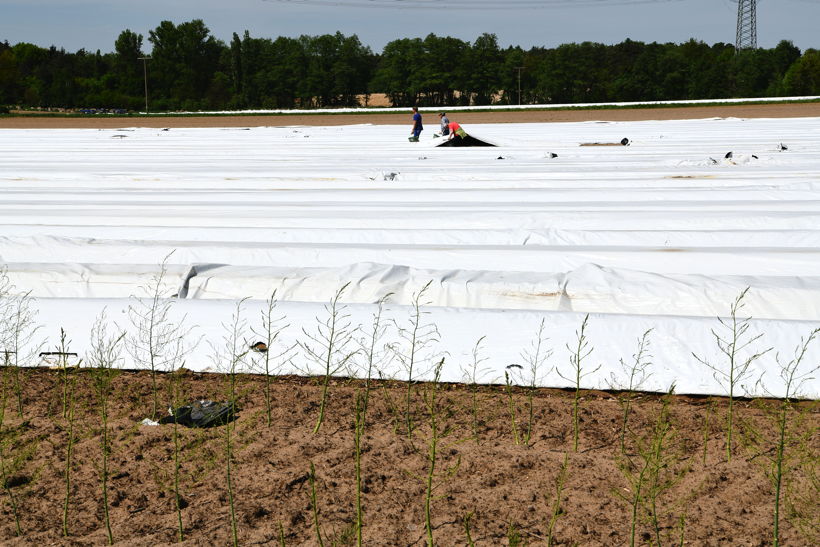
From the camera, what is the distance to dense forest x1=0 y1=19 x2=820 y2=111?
64875mm

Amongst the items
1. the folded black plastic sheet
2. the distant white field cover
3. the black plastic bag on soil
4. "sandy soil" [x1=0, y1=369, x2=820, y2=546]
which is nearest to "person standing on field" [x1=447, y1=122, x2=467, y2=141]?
the folded black plastic sheet

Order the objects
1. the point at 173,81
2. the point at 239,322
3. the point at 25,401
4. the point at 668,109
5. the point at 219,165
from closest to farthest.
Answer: the point at 25,401
the point at 239,322
the point at 219,165
the point at 668,109
the point at 173,81

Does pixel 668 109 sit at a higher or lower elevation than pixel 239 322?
higher

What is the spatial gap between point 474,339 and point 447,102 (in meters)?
75.5

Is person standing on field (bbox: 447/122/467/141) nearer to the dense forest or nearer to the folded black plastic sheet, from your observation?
the folded black plastic sheet

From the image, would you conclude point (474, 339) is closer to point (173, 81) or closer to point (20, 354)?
point (20, 354)

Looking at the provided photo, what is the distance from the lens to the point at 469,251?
5.52 metres

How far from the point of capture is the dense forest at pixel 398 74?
6488 cm

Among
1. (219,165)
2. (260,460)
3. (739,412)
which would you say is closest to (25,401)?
(260,460)

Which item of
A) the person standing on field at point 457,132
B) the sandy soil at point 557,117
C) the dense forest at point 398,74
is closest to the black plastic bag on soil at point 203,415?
the person standing on field at point 457,132

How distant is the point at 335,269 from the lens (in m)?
4.96

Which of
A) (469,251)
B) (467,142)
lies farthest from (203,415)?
(467,142)

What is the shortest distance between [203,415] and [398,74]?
7772 centimetres

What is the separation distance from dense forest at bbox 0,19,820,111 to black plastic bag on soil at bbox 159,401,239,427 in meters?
58.5
